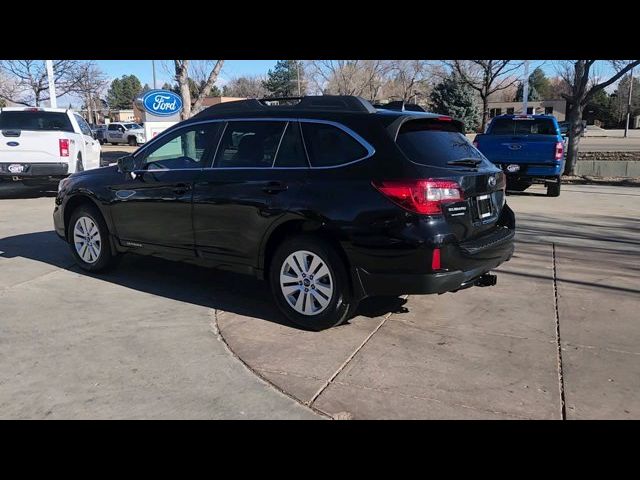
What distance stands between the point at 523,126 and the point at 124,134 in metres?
35.0

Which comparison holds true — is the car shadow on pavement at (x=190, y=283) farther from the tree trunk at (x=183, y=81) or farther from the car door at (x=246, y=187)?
the tree trunk at (x=183, y=81)

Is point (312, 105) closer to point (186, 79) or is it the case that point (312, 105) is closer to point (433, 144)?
point (433, 144)

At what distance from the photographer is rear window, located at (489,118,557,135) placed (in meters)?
12.6

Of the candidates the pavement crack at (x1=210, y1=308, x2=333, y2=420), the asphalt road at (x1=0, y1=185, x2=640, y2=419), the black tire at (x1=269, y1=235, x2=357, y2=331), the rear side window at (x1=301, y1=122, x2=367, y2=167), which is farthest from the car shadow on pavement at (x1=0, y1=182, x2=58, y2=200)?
the rear side window at (x1=301, y1=122, x2=367, y2=167)

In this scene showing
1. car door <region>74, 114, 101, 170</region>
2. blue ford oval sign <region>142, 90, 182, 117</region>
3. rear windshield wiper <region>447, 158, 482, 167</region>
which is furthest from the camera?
blue ford oval sign <region>142, 90, 182, 117</region>

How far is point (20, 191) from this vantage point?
14.1m

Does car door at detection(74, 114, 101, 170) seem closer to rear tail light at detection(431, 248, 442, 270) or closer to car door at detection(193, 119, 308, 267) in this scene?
car door at detection(193, 119, 308, 267)

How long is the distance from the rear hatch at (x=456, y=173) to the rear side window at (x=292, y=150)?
84cm

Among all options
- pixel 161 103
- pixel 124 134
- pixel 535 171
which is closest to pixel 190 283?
pixel 535 171

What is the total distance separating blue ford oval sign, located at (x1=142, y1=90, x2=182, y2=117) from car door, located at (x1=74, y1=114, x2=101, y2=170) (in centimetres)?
244

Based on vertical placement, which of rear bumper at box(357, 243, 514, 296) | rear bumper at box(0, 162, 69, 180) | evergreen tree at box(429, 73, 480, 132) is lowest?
rear bumper at box(357, 243, 514, 296)

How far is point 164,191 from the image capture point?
5.42m
